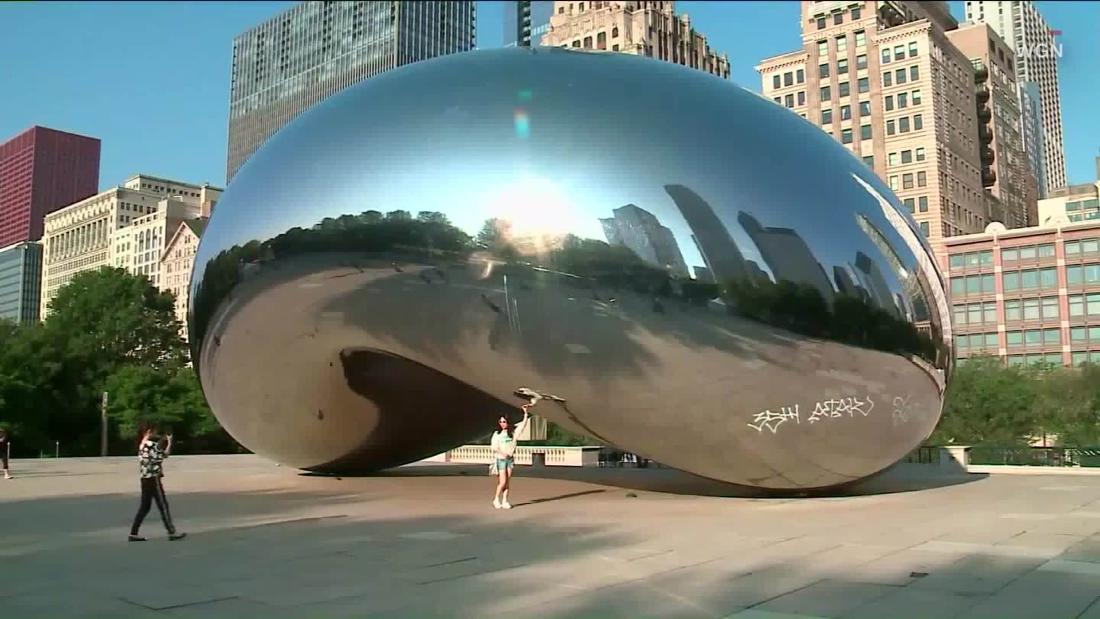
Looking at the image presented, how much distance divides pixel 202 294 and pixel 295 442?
315cm

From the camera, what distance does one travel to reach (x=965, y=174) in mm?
106625

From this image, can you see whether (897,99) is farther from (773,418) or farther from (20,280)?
(20,280)

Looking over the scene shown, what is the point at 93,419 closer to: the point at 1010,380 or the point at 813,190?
the point at 1010,380

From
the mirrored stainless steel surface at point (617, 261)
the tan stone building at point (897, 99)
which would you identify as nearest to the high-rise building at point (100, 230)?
the tan stone building at point (897, 99)

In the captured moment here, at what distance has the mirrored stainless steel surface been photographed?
11.0 metres

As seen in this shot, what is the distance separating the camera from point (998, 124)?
391 feet

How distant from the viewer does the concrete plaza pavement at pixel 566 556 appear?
6.65m

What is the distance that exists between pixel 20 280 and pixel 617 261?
17679 cm

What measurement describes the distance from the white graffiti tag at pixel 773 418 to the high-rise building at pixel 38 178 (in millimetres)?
169211

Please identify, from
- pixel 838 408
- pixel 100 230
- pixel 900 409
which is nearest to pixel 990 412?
pixel 900 409

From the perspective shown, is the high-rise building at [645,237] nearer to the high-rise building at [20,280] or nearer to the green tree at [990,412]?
the green tree at [990,412]

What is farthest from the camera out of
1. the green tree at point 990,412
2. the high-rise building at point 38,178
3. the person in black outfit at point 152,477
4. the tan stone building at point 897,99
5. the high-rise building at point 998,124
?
the high-rise building at point 38,178

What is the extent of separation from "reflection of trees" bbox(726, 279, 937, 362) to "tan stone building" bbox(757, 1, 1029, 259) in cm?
8929

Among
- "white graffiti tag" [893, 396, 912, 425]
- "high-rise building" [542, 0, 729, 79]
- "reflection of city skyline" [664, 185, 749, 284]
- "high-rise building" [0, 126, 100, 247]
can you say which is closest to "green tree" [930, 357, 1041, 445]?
"white graffiti tag" [893, 396, 912, 425]
